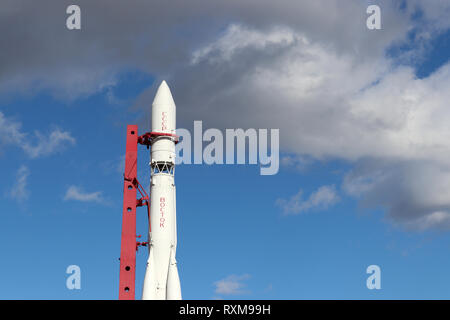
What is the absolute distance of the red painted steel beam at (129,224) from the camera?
90.3 metres

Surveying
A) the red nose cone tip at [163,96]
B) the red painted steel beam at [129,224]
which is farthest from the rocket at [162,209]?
the red painted steel beam at [129,224]

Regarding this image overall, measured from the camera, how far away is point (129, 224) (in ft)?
306

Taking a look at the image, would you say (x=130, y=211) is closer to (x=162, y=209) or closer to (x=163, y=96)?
(x=162, y=209)

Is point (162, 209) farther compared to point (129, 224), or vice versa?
point (129, 224)

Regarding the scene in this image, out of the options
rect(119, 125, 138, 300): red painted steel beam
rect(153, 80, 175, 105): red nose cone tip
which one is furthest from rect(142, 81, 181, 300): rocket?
rect(119, 125, 138, 300): red painted steel beam

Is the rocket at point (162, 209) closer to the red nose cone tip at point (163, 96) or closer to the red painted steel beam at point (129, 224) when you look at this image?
the red nose cone tip at point (163, 96)

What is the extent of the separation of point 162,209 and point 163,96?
14.3 m

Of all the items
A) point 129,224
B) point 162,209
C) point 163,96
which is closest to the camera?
point 162,209

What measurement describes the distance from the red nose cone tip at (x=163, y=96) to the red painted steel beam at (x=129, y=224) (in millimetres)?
5246

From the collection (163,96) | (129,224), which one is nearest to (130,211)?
(129,224)
